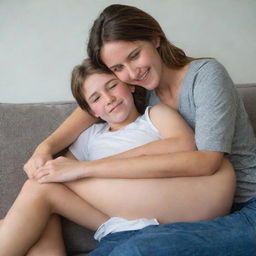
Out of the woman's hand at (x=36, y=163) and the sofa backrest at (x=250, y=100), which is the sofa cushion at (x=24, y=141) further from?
the sofa backrest at (x=250, y=100)

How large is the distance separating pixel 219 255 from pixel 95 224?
0.45 m

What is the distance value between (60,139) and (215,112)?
1.85ft

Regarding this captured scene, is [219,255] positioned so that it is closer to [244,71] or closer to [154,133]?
[154,133]

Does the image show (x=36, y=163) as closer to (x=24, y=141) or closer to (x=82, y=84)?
(x=24, y=141)

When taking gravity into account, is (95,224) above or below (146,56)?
below

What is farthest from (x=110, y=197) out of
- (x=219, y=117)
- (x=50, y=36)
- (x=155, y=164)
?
(x=50, y=36)

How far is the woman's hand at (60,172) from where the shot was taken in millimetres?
1104

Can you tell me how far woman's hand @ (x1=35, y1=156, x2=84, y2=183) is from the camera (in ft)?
3.62

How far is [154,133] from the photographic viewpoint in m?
1.26

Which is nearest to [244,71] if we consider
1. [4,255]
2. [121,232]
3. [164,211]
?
[164,211]

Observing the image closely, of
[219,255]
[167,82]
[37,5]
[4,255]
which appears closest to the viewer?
[219,255]

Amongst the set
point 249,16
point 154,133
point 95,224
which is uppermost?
point 249,16

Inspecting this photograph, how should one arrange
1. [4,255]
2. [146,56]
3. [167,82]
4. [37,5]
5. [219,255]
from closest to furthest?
[219,255]
[4,255]
[146,56]
[167,82]
[37,5]

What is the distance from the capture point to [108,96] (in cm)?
125
